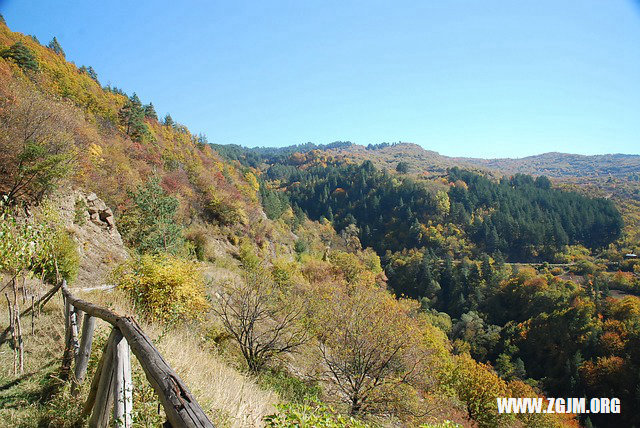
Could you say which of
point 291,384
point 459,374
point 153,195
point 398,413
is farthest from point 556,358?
point 153,195

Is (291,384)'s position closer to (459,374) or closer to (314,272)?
(459,374)

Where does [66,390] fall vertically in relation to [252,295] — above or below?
above

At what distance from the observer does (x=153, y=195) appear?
2055cm

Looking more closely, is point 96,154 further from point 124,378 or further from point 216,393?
point 124,378

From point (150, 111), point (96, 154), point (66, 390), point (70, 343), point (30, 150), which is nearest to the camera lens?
point (66, 390)

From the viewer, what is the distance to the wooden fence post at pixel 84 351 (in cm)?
382

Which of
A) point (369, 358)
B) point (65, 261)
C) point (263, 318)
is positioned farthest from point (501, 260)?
point (65, 261)

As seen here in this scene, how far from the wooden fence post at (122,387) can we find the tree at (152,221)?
1732 cm

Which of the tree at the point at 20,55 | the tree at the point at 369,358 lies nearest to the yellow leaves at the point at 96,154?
the tree at the point at 20,55

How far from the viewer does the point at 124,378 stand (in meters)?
2.87

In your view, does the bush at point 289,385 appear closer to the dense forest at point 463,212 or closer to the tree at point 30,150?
the tree at point 30,150

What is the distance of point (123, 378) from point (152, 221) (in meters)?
19.2

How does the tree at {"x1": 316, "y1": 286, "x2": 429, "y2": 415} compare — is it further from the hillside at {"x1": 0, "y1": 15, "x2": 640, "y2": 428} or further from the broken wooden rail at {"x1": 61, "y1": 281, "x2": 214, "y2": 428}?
the broken wooden rail at {"x1": 61, "y1": 281, "x2": 214, "y2": 428}

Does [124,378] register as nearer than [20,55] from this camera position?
Yes
